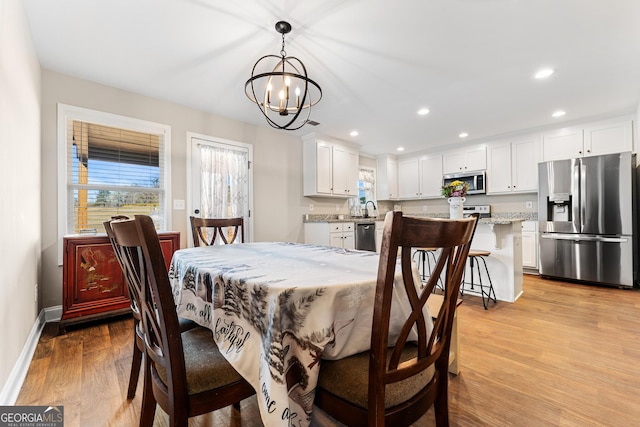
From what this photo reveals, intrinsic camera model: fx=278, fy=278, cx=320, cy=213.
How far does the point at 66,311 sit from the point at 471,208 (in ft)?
19.5

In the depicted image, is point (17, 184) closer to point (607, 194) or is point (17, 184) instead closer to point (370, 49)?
point (370, 49)

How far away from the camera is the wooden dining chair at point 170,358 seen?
816 millimetres

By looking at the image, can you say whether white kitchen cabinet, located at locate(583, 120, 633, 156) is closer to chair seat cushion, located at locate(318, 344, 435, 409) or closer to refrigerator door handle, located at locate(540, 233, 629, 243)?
refrigerator door handle, located at locate(540, 233, 629, 243)

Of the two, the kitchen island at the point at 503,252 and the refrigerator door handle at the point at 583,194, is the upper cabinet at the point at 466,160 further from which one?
the kitchen island at the point at 503,252

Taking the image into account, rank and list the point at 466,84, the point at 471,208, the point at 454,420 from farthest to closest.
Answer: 1. the point at 471,208
2. the point at 466,84
3. the point at 454,420

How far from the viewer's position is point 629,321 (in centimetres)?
255

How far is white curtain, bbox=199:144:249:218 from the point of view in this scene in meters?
3.62

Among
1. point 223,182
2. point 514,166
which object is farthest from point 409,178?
point 223,182

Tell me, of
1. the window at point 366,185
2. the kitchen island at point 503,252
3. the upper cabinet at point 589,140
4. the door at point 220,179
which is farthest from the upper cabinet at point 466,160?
the door at point 220,179

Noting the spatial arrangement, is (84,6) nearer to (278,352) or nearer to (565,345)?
(278,352)

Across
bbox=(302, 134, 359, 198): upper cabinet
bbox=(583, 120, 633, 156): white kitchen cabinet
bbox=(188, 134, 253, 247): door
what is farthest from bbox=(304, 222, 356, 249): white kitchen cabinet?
bbox=(583, 120, 633, 156): white kitchen cabinet

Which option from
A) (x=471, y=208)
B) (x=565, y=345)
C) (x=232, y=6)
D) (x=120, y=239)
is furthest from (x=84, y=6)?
(x=471, y=208)

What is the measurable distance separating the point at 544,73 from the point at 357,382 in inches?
132

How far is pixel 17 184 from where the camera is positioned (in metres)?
1.76
